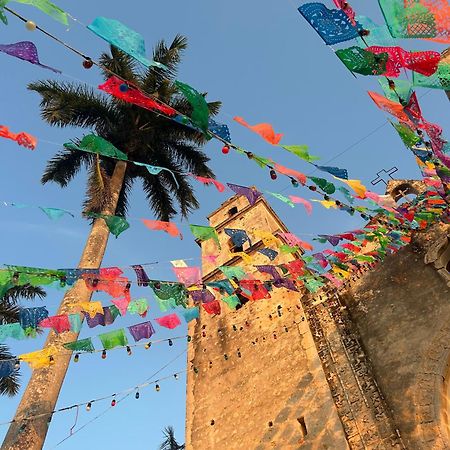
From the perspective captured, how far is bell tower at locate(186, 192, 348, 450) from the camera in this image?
10.7 meters

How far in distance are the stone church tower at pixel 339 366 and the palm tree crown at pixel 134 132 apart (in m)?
4.93

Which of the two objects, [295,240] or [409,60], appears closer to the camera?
[409,60]

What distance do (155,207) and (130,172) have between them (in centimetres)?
143

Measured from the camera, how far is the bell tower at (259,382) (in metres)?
10.7

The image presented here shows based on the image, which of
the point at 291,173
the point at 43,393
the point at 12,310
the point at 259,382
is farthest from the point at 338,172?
the point at 12,310

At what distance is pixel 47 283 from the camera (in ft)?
24.7

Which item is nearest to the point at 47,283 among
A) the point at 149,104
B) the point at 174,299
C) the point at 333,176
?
the point at 174,299

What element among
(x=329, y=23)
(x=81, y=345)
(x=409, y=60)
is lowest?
(x=81, y=345)

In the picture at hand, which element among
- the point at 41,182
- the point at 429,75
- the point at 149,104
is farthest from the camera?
the point at 41,182

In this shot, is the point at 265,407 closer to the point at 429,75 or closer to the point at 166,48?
the point at 429,75

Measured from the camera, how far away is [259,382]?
12312 millimetres

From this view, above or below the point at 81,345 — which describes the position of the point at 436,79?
above

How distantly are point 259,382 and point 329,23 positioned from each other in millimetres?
9625

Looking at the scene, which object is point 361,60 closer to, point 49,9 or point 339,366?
point 49,9
